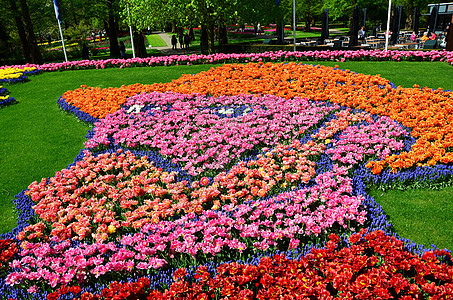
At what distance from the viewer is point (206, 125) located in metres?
9.45

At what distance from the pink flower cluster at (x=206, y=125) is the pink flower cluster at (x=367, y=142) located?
108 cm

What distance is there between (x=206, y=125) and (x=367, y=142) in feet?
14.0

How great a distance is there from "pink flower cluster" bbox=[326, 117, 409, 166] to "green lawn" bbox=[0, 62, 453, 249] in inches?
41.1

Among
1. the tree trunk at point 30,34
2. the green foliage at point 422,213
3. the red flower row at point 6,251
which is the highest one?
the tree trunk at point 30,34

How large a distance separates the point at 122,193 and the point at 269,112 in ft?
16.4

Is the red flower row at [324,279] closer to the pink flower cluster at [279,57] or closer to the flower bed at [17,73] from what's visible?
the pink flower cluster at [279,57]

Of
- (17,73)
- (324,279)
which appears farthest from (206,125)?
(17,73)

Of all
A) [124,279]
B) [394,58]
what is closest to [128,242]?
[124,279]

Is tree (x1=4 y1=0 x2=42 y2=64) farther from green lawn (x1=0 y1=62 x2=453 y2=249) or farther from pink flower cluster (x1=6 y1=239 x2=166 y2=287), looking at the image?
pink flower cluster (x1=6 y1=239 x2=166 y2=287)

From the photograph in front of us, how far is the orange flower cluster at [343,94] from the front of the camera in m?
7.20

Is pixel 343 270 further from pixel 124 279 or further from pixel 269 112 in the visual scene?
pixel 269 112

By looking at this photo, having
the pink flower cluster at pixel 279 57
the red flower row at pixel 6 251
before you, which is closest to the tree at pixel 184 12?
the pink flower cluster at pixel 279 57

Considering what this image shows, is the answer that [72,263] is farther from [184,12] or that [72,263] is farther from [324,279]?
[184,12]

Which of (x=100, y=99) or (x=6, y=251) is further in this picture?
(x=100, y=99)
